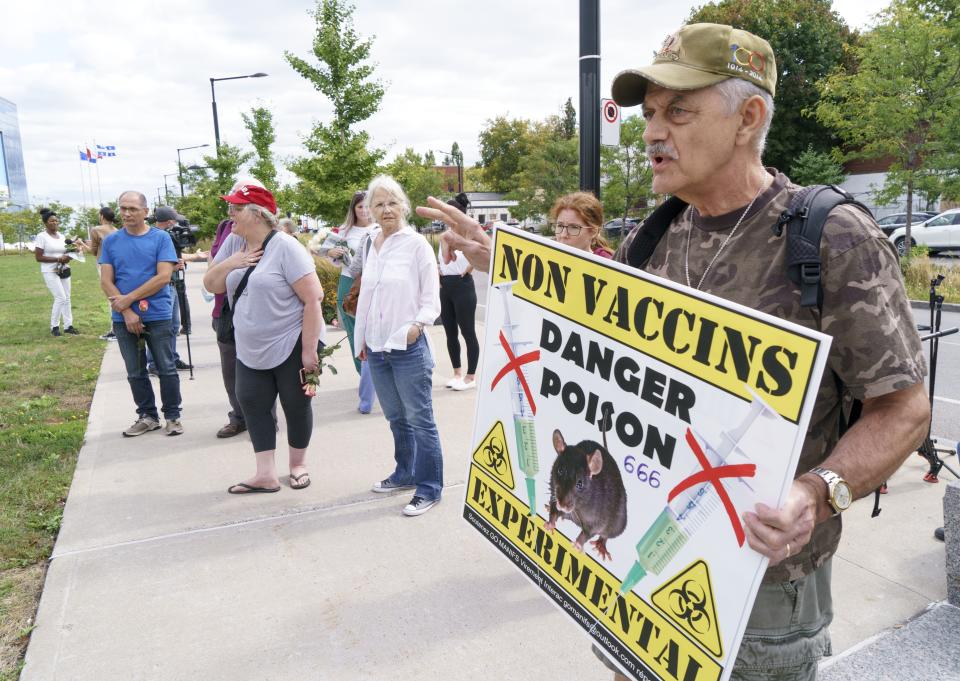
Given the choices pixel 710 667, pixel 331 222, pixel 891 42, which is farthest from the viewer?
pixel 331 222

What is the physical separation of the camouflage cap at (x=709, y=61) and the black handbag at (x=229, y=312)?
314 cm

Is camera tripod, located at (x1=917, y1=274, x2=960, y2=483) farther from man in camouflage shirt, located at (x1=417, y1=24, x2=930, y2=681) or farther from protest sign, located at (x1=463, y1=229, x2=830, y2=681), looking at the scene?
protest sign, located at (x1=463, y1=229, x2=830, y2=681)

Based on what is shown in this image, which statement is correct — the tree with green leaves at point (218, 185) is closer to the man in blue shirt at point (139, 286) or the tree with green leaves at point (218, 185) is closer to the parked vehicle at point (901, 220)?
the man in blue shirt at point (139, 286)

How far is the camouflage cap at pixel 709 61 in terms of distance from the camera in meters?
1.46

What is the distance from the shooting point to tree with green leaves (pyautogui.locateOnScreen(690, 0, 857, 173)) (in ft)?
115

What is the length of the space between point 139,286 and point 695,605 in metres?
5.33

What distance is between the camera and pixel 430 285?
4.13 meters

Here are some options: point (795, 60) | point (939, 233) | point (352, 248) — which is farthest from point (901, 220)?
point (352, 248)

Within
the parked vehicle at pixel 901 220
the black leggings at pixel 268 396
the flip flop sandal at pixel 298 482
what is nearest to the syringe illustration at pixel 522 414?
the black leggings at pixel 268 396

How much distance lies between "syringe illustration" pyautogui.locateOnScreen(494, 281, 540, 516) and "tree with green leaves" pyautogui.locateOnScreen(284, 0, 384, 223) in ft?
51.1

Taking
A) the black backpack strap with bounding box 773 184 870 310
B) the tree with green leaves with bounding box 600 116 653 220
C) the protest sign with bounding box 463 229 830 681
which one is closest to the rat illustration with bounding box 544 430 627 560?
the protest sign with bounding box 463 229 830 681

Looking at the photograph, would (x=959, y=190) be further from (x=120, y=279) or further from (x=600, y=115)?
(x=120, y=279)

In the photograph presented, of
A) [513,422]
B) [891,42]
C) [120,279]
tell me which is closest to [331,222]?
[120,279]

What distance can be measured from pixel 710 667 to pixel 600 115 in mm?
4813
